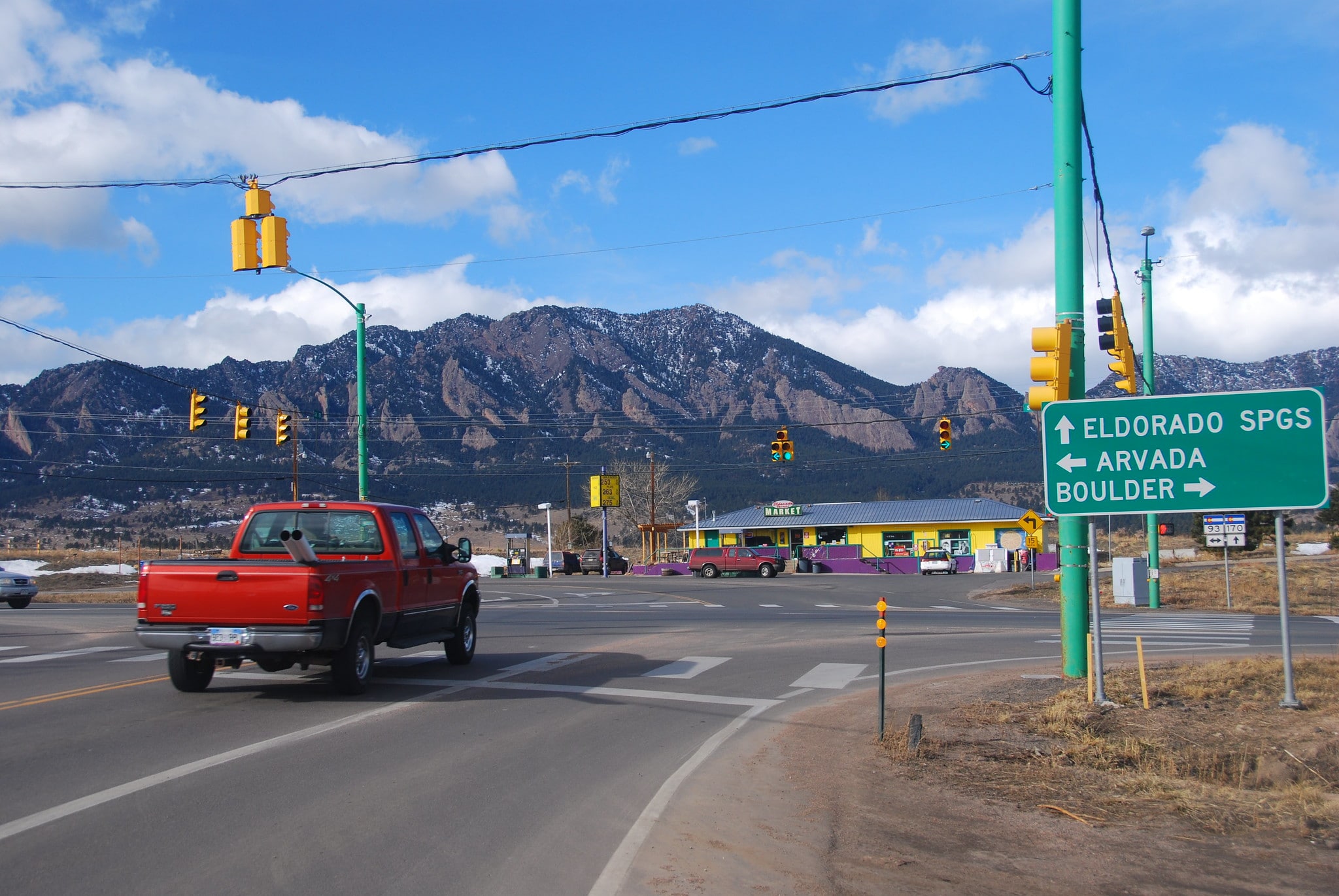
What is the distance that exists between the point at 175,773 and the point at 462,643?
670 cm

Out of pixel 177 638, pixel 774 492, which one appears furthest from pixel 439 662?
pixel 774 492

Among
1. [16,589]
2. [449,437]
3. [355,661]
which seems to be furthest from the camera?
[449,437]

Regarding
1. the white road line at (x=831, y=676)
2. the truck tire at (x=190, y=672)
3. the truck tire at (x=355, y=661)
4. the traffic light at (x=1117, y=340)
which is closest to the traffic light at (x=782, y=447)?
the traffic light at (x=1117, y=340)

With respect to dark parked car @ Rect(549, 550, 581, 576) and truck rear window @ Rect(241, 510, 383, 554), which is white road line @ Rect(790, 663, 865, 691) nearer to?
truck rear window @ Rect(241, 510, 383, 554)

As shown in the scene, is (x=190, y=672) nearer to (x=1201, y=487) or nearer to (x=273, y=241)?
(x=273, y=241)

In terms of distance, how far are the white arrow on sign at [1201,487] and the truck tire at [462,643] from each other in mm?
8763

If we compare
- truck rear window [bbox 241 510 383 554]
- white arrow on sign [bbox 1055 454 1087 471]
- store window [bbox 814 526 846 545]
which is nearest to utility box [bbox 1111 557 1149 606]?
white arrow on sign [bbox 1055 454 1087 471]

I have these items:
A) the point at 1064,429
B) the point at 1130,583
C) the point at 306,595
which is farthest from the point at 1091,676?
the point at 1130,583

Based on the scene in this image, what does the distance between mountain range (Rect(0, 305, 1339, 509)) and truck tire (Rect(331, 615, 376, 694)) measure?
267 ft

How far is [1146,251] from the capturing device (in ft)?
92.0

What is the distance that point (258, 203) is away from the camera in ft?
56.5

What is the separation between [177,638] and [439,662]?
15.9ft

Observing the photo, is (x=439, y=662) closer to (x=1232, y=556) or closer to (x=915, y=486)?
(x=1232, y=556)

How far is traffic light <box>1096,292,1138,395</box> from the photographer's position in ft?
54.2
